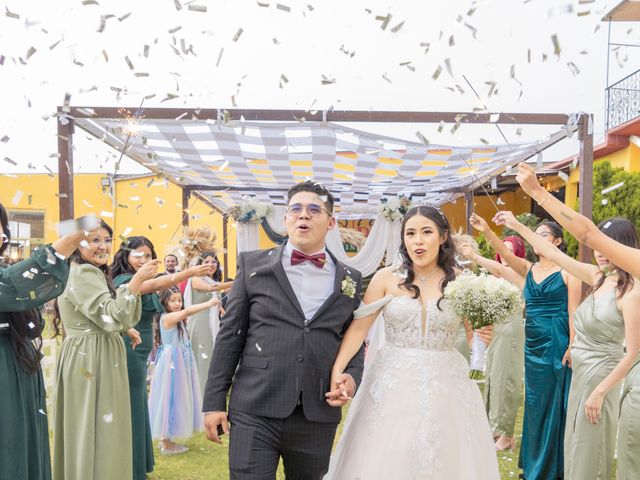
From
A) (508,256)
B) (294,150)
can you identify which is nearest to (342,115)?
(294,150)

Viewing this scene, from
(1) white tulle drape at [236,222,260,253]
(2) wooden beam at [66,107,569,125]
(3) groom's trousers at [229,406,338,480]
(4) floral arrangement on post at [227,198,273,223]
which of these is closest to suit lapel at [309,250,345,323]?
(3) groom's trousers at [229,406,338,480]

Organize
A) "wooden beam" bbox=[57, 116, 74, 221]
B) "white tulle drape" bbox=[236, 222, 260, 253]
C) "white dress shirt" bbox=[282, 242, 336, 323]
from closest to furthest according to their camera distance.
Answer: "white dress shirt" bbox=[282, 242, 336, 323] < "wooden beam" bbox=[57, 116, 74, 221] < "white tulle drape" bbox=[236, 222, 260, 253]

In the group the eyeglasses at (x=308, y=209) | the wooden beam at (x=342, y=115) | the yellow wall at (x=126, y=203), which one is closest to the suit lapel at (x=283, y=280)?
the eyeglasses at (x=308, y=209)

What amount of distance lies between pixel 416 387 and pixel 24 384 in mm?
1931

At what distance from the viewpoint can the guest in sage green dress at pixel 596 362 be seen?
3.53m

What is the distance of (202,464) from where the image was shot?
5.34m

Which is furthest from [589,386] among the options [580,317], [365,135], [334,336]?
[365,135]

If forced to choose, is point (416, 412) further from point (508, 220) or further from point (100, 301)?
point (100, 301)

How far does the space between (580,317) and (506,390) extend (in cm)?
217

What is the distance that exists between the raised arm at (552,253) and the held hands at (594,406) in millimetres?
713

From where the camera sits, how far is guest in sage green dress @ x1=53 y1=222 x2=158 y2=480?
366 cm

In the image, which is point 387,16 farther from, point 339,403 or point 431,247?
point 339,403

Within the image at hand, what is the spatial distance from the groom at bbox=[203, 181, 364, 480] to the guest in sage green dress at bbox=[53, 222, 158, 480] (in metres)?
1.02

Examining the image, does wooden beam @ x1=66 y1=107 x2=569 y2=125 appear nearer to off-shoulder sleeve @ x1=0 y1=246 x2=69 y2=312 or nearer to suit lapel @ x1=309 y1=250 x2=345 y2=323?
suit lapel @ x1=309 y1=250 x2=345 y2=323
